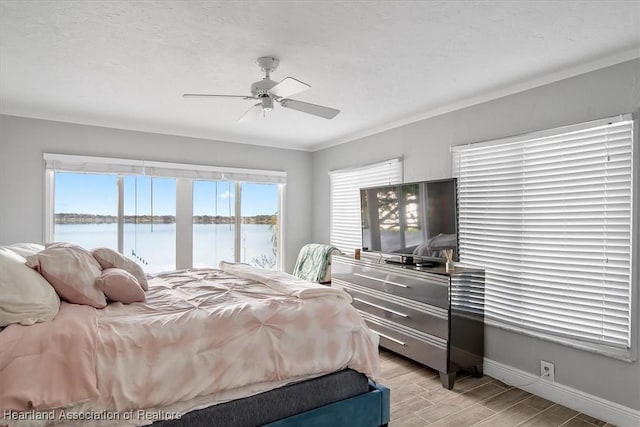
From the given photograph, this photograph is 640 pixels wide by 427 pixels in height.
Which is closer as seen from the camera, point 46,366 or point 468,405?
point 46,366

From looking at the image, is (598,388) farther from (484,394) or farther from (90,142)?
(90,142)

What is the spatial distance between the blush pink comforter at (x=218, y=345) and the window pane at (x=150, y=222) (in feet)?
7.52

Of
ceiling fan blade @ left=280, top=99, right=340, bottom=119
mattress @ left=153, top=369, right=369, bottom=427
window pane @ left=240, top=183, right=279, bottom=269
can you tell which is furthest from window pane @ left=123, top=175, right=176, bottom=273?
mattress @ left=153, top=369, right=369, bottom=427

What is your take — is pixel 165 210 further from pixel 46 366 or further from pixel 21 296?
pixel 46 366

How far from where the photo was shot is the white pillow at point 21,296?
1649mm

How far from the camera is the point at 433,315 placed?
3.06 meters

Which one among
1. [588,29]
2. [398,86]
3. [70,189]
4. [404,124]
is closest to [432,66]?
[398,86]

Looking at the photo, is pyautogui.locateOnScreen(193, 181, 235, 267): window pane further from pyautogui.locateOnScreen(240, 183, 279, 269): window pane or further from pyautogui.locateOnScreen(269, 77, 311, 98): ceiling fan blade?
pyautogui.locateOnScreen(269, 77, 311, 98): ceiling fan blade

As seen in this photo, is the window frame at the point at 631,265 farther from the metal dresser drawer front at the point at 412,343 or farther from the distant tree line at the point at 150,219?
the distant tree line at the point at 150,219

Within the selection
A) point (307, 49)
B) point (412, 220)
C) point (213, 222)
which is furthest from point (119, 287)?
point (213, 222)

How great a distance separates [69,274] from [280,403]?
134 centimetres

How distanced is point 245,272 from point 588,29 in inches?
113

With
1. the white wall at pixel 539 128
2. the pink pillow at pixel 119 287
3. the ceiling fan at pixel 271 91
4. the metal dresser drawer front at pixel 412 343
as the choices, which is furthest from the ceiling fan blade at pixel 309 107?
the metal dresser drawer front at pixel 412 343

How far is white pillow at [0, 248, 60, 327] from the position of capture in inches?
64.9
